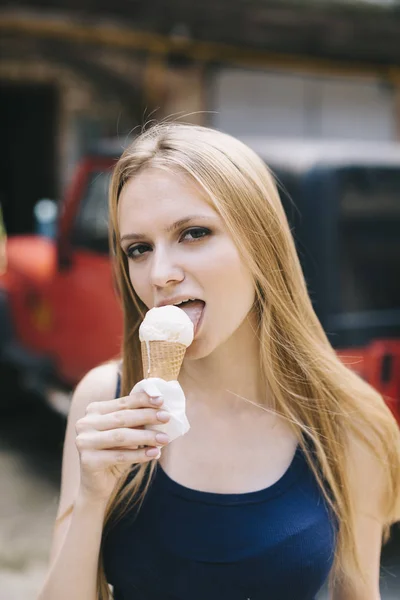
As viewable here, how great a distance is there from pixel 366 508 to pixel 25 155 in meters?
10.1

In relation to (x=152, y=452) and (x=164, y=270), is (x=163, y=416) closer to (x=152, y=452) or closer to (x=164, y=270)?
(x=152, y=452)

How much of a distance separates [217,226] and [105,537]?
29.3 inches

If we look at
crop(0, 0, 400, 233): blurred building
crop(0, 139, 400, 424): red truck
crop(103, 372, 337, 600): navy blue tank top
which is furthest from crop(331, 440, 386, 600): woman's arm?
crop(0, 0, 400, 233): blurred building

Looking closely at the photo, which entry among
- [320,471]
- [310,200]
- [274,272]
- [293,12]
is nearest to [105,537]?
[320,471]

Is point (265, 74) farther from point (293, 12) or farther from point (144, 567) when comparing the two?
point (144, 567)

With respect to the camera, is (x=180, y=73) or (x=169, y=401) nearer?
(x=169, y=401)

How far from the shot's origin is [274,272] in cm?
173

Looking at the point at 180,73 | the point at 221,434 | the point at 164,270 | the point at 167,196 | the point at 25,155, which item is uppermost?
the point at 180,73

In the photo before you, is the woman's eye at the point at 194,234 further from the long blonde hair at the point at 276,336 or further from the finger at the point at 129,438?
the finger at the point at 129,438

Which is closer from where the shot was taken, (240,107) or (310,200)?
(310,200)

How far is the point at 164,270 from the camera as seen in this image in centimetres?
154

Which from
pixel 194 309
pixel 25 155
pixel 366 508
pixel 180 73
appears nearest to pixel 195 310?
pixel 194 309

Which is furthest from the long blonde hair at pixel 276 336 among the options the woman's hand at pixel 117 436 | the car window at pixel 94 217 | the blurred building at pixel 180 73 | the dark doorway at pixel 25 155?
the dark doorway at pixel 25 155

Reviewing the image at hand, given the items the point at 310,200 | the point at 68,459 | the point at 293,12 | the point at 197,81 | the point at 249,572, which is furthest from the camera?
the point at 197,81
